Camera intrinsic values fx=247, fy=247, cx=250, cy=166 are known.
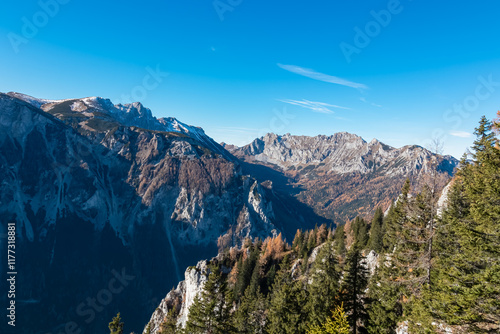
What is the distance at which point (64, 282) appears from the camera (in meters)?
186

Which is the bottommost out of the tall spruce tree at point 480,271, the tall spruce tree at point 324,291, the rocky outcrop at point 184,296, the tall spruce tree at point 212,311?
the rocky outcrop at point 184,296

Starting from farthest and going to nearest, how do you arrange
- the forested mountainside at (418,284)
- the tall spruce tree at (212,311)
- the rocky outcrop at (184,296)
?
the rocky outcrop at (184,296), the tall spruce tree at (212,311), the forested mountainside at (418,284)

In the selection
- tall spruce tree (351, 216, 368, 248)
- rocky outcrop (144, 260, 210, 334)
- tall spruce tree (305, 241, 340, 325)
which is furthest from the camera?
rocky outcrop (144, 260, 210, 334)

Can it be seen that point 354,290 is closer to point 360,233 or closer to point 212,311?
point 212,311

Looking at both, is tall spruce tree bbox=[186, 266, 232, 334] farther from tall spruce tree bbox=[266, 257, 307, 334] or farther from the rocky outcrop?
the rocky outcrop

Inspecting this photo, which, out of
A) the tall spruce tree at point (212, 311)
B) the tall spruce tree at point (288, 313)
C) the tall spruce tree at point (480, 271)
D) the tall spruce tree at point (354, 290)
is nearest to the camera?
the tall spruce tree at point (480, 271)

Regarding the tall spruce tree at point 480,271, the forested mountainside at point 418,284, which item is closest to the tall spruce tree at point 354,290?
the forested mountainside at point 418,284

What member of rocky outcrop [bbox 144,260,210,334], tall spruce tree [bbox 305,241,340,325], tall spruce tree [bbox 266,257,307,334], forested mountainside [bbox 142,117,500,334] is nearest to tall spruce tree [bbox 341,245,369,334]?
forested mountainside [bbox 142,117,500,334]

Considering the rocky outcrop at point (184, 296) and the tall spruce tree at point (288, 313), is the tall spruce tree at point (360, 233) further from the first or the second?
the rocky outcrop at point (184, 296)

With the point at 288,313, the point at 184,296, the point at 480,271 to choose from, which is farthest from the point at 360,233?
the point at 184,296

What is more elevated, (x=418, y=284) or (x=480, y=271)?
(x=480, y=271)

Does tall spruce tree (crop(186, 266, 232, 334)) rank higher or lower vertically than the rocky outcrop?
higher

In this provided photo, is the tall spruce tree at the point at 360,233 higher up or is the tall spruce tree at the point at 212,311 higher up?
the tall spruce tree at the point at 360,233

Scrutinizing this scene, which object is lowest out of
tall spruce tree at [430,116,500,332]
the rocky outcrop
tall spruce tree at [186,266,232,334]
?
the rocky outcrop
